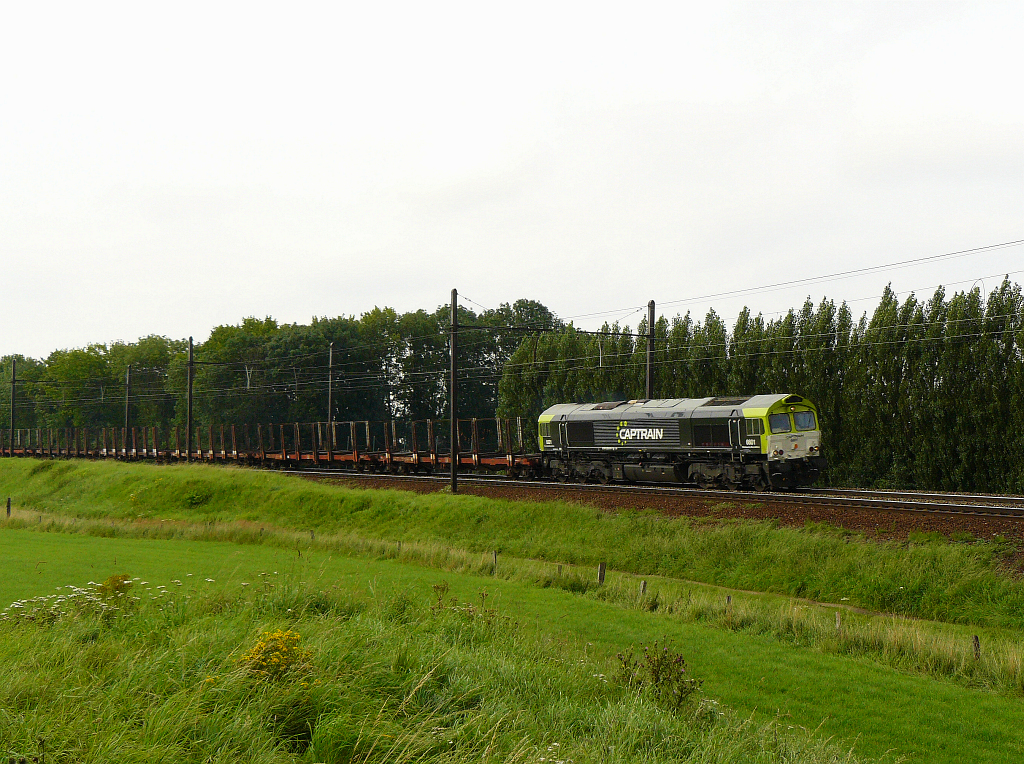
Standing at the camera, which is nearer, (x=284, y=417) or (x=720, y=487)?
(x=720, y=487)

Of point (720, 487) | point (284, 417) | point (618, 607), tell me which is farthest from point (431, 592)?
point (284, 417)

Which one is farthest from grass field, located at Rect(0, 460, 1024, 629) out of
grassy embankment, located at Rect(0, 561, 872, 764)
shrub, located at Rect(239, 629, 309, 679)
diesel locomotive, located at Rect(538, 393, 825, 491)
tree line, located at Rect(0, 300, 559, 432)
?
tree line, located at Rect(0, 300, 559, 432)

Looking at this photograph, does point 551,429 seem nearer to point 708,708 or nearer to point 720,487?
point 720,487

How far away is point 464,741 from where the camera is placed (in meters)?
6.66

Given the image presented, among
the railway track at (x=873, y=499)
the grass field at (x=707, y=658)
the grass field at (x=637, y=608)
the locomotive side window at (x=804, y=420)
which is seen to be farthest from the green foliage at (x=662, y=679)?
the locomotive side window at (x=804, y=420)

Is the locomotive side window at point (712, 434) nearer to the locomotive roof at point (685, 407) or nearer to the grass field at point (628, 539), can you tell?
the locomotive roof at point (685, 407)

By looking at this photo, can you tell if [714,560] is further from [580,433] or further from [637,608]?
[580,433]

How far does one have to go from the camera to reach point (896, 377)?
119 feet

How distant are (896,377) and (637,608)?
25576 mm

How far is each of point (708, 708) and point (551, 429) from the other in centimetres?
2724

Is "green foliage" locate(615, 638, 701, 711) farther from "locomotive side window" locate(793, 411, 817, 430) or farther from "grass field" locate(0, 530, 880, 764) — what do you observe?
"locomotive side window" locate(793, 411, 817, 430)

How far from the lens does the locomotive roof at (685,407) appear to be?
29.1m

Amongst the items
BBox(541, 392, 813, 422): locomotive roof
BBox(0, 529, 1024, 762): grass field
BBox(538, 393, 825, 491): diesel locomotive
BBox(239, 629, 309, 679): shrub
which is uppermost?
BBox(541, 392, 813, 422): locomotive roof

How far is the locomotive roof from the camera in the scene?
2909 cm
